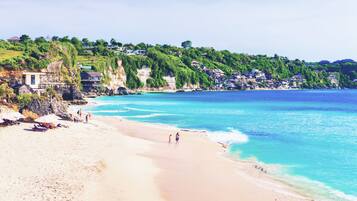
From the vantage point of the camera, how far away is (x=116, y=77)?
136 metres

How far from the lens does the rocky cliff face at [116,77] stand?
423 feet

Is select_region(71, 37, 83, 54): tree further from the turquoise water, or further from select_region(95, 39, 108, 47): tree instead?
the turquoise water

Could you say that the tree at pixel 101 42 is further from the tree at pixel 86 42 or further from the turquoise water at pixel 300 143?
the turquoise water at pixel 300 143

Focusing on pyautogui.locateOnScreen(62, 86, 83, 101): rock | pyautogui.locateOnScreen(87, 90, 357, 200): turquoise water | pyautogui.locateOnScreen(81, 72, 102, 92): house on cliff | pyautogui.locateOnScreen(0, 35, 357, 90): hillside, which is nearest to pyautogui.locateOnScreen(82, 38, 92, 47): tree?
pyautogui.locateOnScreen(0, 35, 357, 90): hillside

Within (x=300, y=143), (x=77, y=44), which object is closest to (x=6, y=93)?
(x=300, y=143)

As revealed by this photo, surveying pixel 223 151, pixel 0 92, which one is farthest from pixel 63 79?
pixel 223 151

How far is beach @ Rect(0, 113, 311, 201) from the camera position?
22156 millimetres

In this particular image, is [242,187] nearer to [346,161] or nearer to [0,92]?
[346,161]

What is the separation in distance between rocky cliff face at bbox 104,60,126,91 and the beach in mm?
87892

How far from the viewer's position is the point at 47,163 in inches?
→ 1050

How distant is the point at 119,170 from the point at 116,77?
360ft

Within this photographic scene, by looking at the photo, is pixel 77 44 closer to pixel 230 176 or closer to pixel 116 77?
pixel 116 77

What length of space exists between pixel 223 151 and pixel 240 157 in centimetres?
240

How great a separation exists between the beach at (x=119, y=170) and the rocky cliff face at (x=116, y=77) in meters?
87.9
